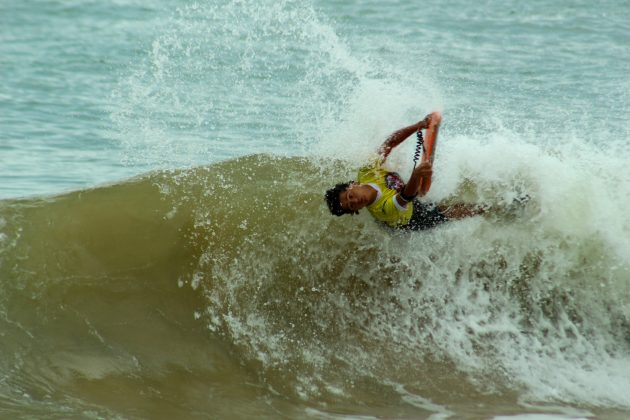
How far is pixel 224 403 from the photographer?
6125mm

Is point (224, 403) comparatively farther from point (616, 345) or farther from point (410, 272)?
point (616, 345)

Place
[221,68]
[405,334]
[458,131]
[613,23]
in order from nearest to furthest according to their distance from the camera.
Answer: [405,334] < [458,131] < [221,68] < [613,23]

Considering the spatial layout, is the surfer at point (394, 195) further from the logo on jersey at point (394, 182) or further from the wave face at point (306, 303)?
the wave face at point (306, 303)

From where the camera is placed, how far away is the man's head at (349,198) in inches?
242

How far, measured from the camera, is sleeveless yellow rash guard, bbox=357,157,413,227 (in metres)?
6.32

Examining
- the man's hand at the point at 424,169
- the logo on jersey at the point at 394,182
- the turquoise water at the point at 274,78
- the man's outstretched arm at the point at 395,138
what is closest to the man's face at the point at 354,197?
the logo on jersey at the point at 394,182

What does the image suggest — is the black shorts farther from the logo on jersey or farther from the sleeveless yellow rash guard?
the logo on jersey

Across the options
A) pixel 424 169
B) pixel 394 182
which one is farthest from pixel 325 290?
pixel 424 169

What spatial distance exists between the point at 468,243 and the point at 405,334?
98 cm

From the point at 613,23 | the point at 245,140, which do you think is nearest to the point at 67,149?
the point at 245,140

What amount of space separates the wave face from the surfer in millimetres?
341

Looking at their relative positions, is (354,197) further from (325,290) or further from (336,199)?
(325,290)

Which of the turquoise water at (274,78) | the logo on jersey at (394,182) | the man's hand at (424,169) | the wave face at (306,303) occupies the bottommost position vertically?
the wave face at (306,303)

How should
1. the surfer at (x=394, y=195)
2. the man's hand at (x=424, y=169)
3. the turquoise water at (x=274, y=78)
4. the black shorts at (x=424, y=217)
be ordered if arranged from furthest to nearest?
the turquoise water at (x=274, y=78) → the black shorts at (x=424, y=217) → the surfer at (x=394, y=195) → the man's hand at (x=424, y=169)
